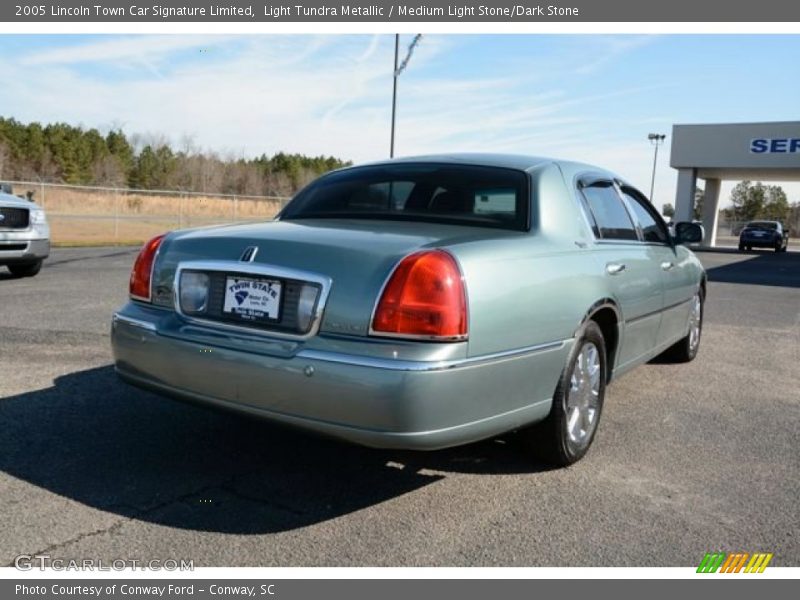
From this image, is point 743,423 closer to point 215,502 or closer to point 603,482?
point 603,482

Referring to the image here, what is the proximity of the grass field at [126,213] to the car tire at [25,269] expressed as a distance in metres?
11.6

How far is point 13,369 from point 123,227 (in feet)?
83.3

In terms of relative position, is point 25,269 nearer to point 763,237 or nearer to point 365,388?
point 365,388

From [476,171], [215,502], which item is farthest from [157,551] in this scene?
[476,171]

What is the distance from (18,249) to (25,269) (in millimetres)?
790

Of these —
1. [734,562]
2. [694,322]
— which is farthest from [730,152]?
[734,562]

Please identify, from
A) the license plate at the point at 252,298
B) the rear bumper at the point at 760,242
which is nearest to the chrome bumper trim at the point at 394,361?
the license plate at the point at 252,298

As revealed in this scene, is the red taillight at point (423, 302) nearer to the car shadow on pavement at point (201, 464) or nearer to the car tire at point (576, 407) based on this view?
the car shadow on pavement at point (201, 464)

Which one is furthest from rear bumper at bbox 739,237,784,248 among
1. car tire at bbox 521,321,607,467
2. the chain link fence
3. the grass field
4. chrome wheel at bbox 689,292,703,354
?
car tire at bbox 521,321,607,467

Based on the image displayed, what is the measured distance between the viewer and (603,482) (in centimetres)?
350

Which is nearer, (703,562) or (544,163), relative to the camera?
(703,562)

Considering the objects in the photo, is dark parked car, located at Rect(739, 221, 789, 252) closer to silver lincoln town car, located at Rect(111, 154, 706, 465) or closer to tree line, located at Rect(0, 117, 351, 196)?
silver lincoln town car, located at Rect(111, 154, 706, 465)

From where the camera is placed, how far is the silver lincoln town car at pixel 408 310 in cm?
280

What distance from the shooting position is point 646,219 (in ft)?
16.5
